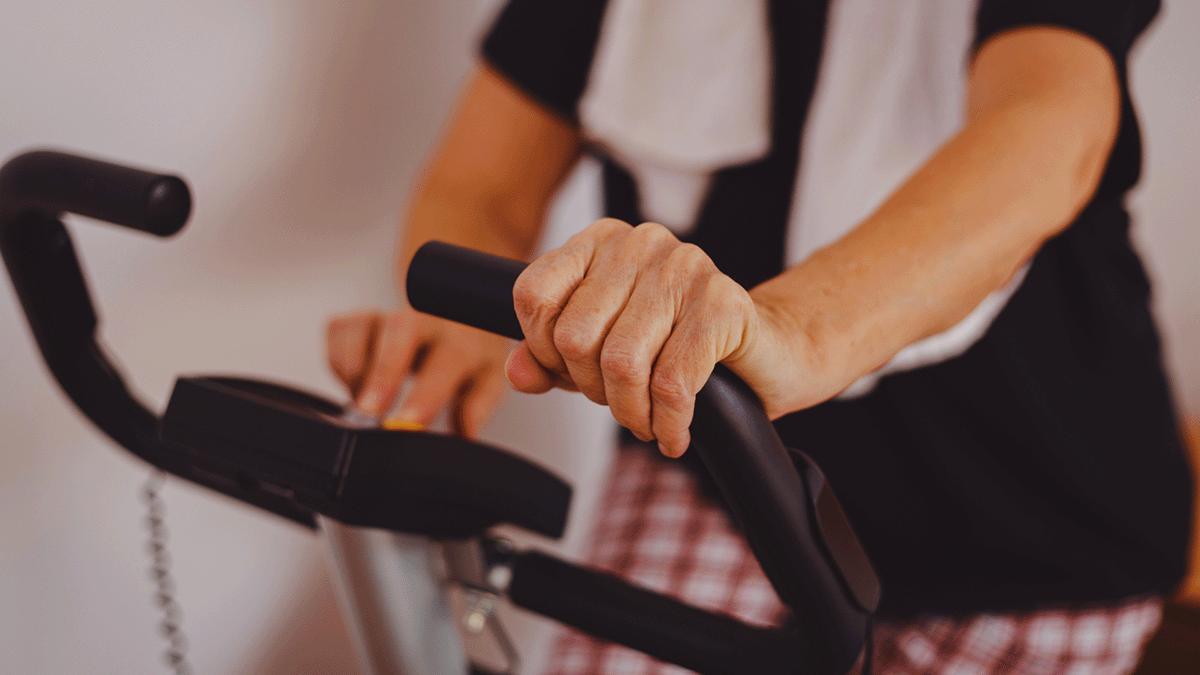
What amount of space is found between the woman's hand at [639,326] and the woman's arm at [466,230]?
26 cm

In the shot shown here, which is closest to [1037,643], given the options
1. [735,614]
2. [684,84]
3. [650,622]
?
[735,614]

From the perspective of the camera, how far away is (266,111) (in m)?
0.76

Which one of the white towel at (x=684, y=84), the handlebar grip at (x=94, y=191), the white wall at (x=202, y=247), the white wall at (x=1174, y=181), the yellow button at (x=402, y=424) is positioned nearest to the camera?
the handlebar grip at (x=94, y=191)

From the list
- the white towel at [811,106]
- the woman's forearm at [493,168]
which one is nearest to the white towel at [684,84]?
the white towel at [811,106]

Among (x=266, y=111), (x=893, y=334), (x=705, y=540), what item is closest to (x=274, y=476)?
(x=893, y=334)

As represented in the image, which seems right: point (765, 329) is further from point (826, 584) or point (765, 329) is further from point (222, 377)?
point (222, 377)

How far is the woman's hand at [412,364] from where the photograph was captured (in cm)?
57

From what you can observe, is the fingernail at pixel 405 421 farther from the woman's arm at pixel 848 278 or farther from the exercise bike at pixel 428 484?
the woman's arm at pixel 848 278

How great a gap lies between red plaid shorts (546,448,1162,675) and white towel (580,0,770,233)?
0.44 metres

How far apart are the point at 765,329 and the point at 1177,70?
4.47 ft

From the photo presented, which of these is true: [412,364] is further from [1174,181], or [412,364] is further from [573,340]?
[1174,181]

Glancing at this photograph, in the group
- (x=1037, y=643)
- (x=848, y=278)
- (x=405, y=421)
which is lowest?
(x=1037, y=643)

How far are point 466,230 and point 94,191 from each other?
0.42m

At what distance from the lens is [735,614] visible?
891mm
